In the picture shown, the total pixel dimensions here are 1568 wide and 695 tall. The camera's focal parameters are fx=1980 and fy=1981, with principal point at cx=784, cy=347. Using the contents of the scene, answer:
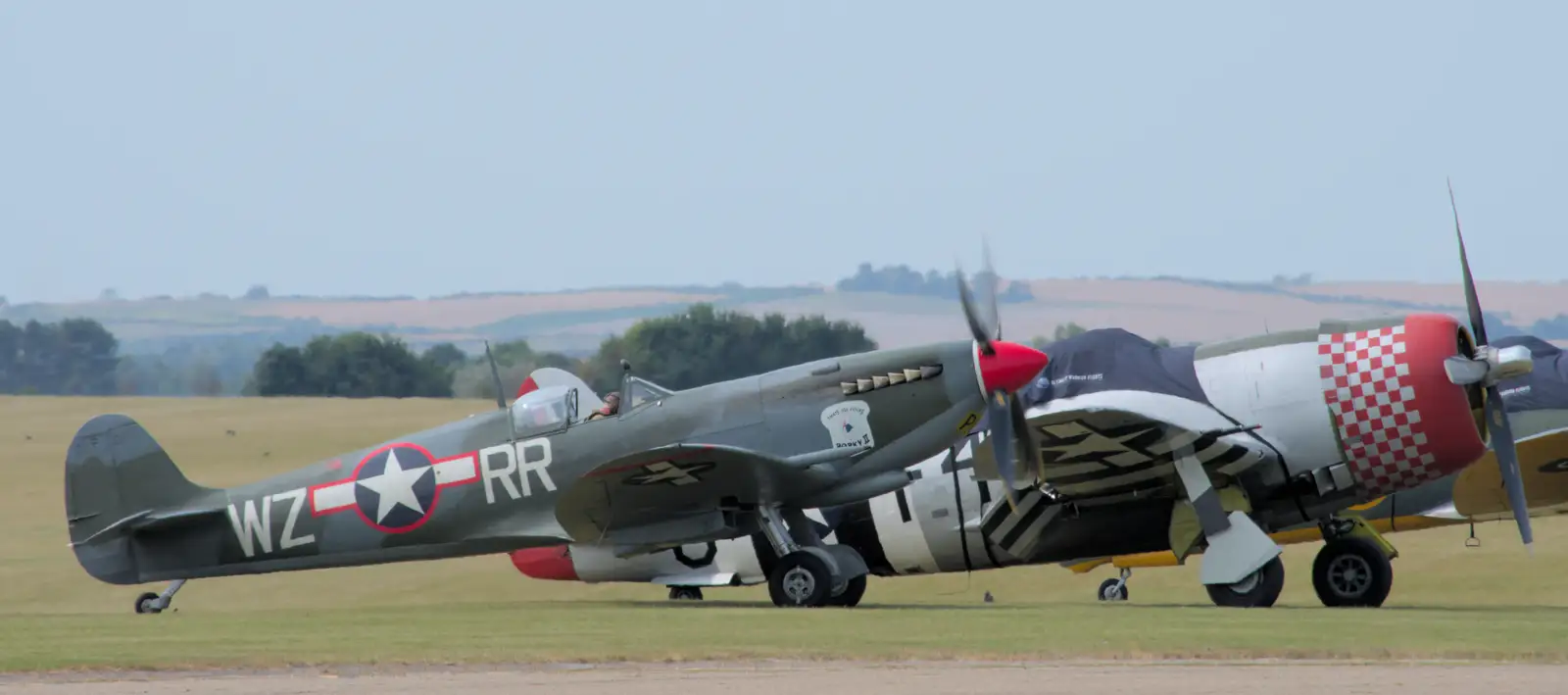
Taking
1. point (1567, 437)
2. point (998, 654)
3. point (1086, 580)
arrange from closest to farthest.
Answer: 1. point (998, 654)
2. point (1567, 437)
3. point (1086, 580)

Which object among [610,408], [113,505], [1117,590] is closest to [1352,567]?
[1117,590]

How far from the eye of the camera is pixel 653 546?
15.4m

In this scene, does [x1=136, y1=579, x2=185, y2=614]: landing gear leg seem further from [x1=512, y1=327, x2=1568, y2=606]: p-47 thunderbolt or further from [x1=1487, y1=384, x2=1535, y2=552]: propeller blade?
[x1=1487, y1=384, x2=1535, y2=552]: propeller blade

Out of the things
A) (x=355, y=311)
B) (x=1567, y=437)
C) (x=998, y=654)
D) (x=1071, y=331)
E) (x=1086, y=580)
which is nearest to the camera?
(x=998, y=654)

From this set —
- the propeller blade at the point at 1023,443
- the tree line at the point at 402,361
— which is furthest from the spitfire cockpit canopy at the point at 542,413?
the tree line at the point at 402,361

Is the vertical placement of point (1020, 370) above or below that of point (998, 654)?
above

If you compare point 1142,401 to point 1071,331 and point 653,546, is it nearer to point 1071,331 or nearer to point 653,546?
point 653,546

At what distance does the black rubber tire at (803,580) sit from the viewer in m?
14.6

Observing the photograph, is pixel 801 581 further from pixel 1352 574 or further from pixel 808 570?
pixel 1352 574

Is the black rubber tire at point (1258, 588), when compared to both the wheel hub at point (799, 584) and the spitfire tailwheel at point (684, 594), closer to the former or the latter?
the wheel hub at point (799, 584)

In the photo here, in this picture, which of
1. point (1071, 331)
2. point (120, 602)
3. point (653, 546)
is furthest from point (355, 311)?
point (653, 546)

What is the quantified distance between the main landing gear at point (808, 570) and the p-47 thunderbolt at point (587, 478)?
2 cm

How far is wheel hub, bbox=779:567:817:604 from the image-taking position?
14.7m

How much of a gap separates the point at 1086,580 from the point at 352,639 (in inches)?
502
